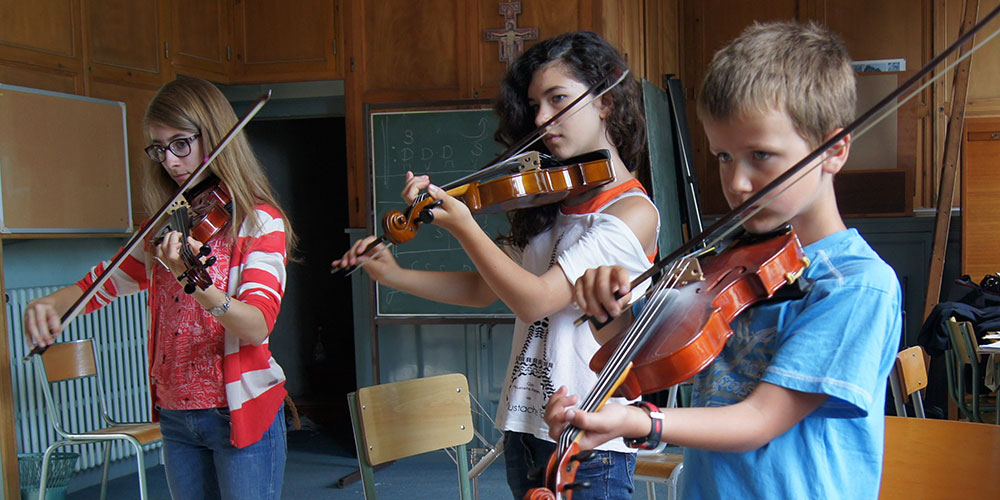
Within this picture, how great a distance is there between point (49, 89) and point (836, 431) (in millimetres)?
3631

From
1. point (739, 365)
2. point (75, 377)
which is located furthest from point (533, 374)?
point (75, 377)

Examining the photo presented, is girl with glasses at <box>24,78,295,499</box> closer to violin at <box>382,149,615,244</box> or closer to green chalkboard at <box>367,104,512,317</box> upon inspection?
violin at <box>382,149,615,244</box>

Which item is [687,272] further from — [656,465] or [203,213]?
[656,465]

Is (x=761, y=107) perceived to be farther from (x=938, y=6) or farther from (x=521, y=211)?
(x=938, y=6)

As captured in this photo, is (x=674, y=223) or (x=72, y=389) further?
(x=674, y=223)

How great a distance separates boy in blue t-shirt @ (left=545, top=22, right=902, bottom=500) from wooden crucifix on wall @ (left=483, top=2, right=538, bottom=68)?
3.07 m

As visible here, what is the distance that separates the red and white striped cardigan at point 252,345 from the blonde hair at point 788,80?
917 millimetres

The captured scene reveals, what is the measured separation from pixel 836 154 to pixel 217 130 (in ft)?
3.95

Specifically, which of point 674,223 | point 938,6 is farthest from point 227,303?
point 938,6

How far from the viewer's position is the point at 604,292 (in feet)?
3.14

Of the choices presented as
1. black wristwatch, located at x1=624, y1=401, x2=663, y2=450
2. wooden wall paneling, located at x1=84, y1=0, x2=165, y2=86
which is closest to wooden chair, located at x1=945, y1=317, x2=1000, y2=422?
black wristwatch, located at x1=624, y1=401, x2=663, y2=450

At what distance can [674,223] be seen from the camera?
4.42 metres

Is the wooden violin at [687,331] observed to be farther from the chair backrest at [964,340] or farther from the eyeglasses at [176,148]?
the chair backrest at [964,340]

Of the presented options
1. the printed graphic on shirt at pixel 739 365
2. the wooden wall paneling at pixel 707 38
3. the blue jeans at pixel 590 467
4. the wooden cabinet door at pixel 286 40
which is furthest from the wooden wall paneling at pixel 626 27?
the printed graphic on shirt at pixel 739 365
